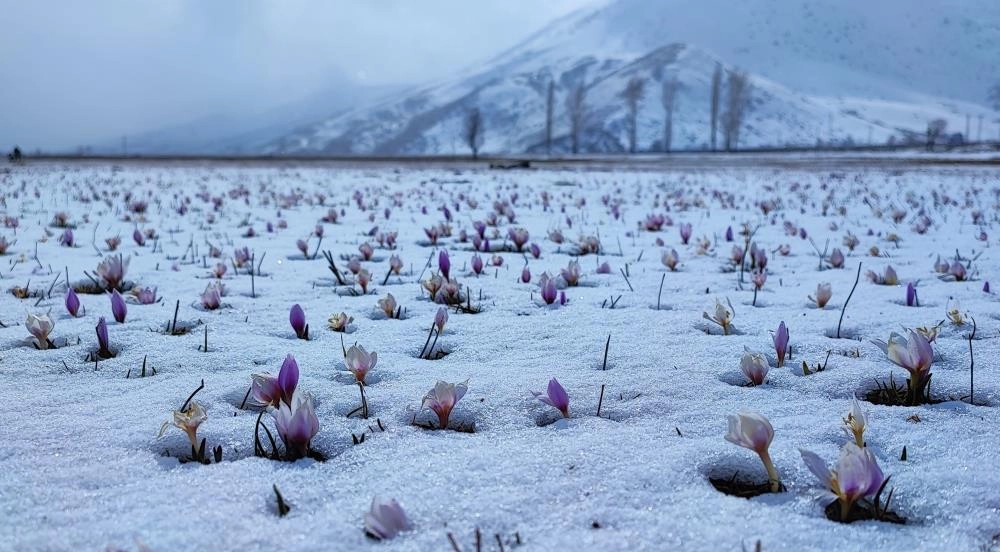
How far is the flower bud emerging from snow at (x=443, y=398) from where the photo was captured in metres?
2.00

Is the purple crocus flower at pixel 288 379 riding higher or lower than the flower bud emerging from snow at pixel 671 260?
lower

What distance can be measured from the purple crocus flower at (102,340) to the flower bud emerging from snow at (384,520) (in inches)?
71.7

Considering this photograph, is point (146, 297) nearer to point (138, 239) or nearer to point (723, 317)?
point (138, 239)

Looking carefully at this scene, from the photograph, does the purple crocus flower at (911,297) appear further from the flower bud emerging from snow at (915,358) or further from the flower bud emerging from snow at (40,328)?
the flower bud emerging from snow at (40,328)

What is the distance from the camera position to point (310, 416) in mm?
1840

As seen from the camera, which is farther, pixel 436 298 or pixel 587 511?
pixel 436 298

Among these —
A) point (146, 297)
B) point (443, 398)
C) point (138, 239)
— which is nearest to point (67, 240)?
point (138, 239)

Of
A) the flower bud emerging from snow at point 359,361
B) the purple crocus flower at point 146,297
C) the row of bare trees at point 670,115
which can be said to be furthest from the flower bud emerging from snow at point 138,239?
the row of bare trees at point 670,115

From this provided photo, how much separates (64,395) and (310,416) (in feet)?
3.43

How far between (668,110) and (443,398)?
11889 cm

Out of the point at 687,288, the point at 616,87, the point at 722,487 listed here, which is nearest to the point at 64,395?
the point at 722,487

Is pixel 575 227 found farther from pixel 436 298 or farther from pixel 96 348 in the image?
pixel 96 348

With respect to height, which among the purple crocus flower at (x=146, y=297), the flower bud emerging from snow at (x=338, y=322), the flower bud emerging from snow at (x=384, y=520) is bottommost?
the flower bud emerging from snow at (x=384, y=520)

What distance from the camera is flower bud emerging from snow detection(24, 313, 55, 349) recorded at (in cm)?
272
